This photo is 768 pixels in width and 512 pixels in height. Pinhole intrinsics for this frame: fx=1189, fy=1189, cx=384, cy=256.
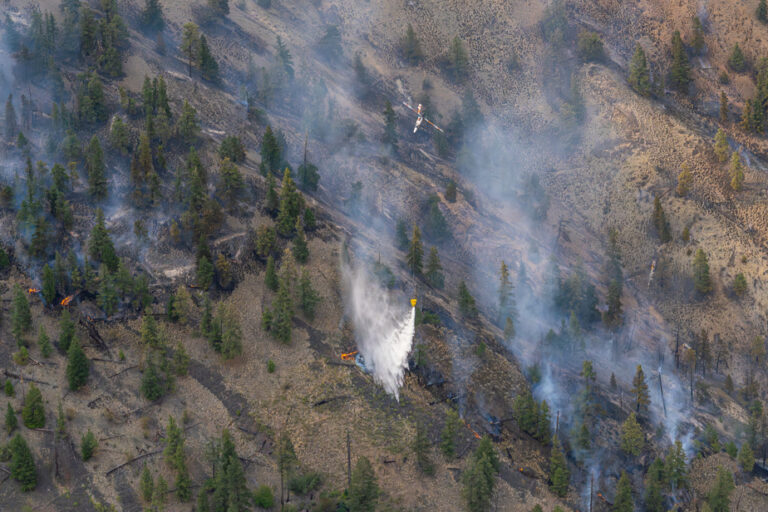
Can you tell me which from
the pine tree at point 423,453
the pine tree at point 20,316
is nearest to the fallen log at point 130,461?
the pine tree at point 20,316

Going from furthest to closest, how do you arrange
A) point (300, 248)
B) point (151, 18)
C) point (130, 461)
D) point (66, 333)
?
point (151, 18) < point (300, 248) < point (66, 333) < point (130, 461)

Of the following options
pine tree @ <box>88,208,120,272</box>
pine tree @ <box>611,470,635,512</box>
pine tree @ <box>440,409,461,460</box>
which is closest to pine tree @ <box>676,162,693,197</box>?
pine tree @ <box>611,470,635,512</box>

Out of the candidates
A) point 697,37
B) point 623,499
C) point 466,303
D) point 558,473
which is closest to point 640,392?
point 623,499

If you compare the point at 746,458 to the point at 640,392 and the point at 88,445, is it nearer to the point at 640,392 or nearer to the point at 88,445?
the point at 640,392

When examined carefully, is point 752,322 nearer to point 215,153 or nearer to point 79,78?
point 215,153

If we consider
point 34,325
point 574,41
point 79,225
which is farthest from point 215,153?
point 574,41

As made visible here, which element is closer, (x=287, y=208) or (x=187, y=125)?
(x=287, y=208)
